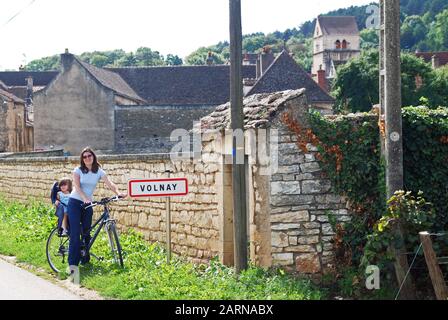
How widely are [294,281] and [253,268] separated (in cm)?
71

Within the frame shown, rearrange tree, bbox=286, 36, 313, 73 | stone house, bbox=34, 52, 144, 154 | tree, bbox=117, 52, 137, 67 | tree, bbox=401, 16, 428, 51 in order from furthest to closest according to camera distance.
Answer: tree, bbox=286, 36, 313, 73, tree, bbox=117, 52, 137, 67, tree, bbox=401, 16, 428, 51, stone house, bbox=34, 52, 144, 154

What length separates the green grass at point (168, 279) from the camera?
8.59 metres

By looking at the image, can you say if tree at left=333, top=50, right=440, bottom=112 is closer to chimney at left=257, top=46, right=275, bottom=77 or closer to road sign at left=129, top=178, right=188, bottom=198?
chimney at left=257, top=46, right=275, bottom=77

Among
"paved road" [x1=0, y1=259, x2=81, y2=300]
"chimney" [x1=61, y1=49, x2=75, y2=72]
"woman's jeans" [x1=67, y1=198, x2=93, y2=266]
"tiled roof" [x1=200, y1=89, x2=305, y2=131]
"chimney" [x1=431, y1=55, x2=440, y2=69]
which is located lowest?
"paved road" [x1=0, y1=259, x2=81, y2=300]

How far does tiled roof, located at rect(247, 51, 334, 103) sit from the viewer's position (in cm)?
4991

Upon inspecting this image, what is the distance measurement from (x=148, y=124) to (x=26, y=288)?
1876 inches

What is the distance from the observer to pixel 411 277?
9.27 m

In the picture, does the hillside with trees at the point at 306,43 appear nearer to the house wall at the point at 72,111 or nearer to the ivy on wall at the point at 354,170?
the house wall at the point at 72,111

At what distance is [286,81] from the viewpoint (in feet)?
165

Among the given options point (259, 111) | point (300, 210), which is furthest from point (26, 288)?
point (259, 111)

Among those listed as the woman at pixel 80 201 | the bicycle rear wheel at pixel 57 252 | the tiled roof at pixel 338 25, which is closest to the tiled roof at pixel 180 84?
the tiled roof at pixel 338 25

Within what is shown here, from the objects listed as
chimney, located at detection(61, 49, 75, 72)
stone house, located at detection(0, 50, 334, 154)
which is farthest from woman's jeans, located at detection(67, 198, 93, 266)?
chimney, located at detection(61, 49, 75, 72)

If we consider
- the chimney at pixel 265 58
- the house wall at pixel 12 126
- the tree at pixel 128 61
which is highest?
the tree at pixel 128 61

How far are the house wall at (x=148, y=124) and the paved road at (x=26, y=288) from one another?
1754 inches
